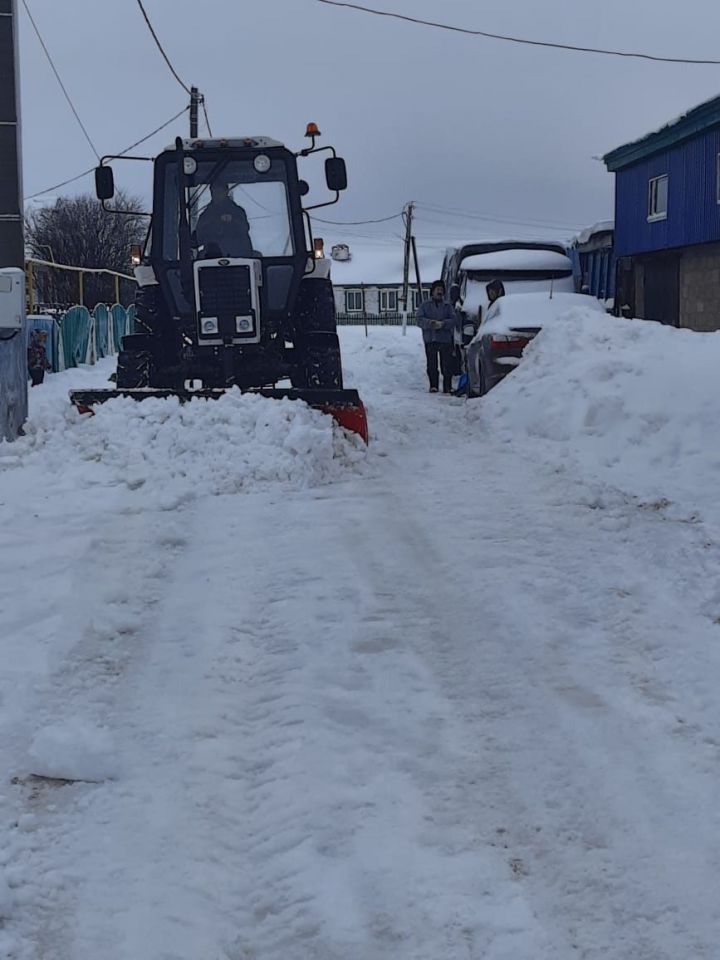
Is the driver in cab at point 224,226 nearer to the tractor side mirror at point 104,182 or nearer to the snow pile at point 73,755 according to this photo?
the tractor side mirror at point 104,182

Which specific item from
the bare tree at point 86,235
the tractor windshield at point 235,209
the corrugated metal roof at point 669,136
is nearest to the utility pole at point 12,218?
the tractor windshield at point 235,209

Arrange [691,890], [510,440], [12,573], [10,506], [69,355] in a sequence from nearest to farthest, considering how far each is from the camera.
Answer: [691,890]
[12,573]
[10,506]
[510,440]
[69,355]

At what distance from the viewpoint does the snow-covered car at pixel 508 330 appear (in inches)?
505

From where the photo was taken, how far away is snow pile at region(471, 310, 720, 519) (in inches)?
286

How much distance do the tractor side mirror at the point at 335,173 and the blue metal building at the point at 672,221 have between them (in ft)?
36.3

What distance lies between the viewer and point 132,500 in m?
6.51

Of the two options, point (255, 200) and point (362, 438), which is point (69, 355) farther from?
point (362, 438)

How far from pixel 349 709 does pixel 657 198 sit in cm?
2253

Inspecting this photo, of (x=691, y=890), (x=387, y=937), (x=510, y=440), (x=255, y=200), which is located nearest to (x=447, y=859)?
(x=387, y=937)

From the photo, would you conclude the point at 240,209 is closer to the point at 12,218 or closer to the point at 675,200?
the point at 12,218

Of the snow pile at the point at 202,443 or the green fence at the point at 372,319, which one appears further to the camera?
the green fence at the point at 372,319

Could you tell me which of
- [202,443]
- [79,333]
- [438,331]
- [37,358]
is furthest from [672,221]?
[202,443]

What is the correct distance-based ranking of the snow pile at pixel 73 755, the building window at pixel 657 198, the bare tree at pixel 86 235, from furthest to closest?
the bare tree at pixel 86 235 < the building window at pixel 657 198 < the snow pile at pixel 73 755

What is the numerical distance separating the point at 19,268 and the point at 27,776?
27.4ft
